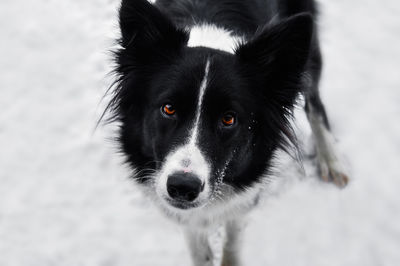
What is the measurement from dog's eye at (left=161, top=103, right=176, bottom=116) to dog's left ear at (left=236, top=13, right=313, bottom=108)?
57 cm

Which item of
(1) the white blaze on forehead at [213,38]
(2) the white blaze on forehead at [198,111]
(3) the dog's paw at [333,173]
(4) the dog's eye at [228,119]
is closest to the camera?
(2) the white blaze on forehead at [198,111]

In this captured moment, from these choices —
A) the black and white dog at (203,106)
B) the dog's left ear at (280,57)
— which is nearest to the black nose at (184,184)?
the black and white dog at (203,106)

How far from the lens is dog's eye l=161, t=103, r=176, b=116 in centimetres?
233

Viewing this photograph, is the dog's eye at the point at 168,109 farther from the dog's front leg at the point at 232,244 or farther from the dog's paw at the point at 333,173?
the dog's paw at the point at 333,173

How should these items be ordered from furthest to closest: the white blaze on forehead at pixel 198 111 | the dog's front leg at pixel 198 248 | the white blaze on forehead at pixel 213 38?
the dog's front leg at pixel 198 248
the white blaze on forehead at pixel 213 38
the white blaze on forehead at pixel 198 111

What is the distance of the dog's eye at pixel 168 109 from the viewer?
7.66ft

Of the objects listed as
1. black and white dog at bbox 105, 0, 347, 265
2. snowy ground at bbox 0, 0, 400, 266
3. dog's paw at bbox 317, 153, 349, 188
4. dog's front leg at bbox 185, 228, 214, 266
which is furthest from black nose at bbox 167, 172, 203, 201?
dog's paw at bbox 317, 153, 349, 188

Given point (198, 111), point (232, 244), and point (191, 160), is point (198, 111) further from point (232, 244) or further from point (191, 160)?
point (232, 244)

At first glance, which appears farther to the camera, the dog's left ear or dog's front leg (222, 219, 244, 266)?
dog's front leg (222, 219, 244, 266)

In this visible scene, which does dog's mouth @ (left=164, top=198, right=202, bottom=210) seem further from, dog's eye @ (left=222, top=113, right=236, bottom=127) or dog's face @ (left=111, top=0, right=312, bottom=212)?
dog's eye @ (left=222, top=113, right=236, bottom=127)

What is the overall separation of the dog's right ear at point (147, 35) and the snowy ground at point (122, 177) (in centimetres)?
104

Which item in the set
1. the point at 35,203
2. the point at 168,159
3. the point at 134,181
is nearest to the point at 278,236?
the point at 134,181

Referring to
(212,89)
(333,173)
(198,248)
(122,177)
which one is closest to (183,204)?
(212,89)

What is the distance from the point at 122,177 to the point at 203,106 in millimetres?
1929
